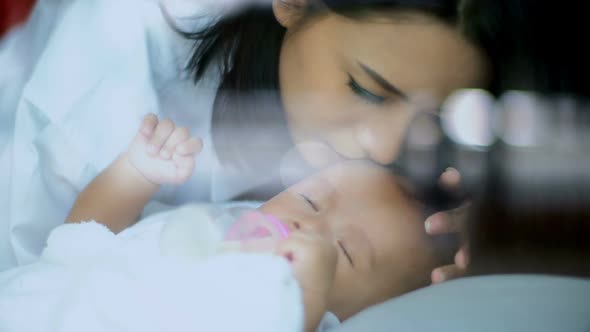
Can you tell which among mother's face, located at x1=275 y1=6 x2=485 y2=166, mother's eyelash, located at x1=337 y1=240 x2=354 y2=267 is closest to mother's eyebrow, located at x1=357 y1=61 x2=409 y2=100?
mother's face, located at x1=275 y1=6 x2=485 y2=166

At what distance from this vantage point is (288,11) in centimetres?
48

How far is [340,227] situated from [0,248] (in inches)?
11.0

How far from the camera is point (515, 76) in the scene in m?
0.43

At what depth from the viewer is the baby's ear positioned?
472 mm

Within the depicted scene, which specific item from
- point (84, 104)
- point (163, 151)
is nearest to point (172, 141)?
point (163, 151)

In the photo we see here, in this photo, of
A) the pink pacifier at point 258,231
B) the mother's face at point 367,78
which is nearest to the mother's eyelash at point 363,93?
the mother's face at point 367,78

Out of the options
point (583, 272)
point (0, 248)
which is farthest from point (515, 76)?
point (0, 248)

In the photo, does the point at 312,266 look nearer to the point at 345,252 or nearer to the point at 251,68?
the point at 345,252

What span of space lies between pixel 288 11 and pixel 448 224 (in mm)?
192

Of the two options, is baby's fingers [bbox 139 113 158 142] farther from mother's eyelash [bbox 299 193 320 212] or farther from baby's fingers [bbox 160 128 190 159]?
mother's eyelash [bbox 299 193 320 212]

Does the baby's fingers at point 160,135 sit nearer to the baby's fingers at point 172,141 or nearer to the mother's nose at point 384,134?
the baby's fingers at point 172,141

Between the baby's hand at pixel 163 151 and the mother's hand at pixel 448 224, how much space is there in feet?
0.59

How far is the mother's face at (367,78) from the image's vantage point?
43cm

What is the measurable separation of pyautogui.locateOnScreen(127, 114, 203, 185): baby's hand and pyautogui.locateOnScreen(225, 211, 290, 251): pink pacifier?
2.7 inches
